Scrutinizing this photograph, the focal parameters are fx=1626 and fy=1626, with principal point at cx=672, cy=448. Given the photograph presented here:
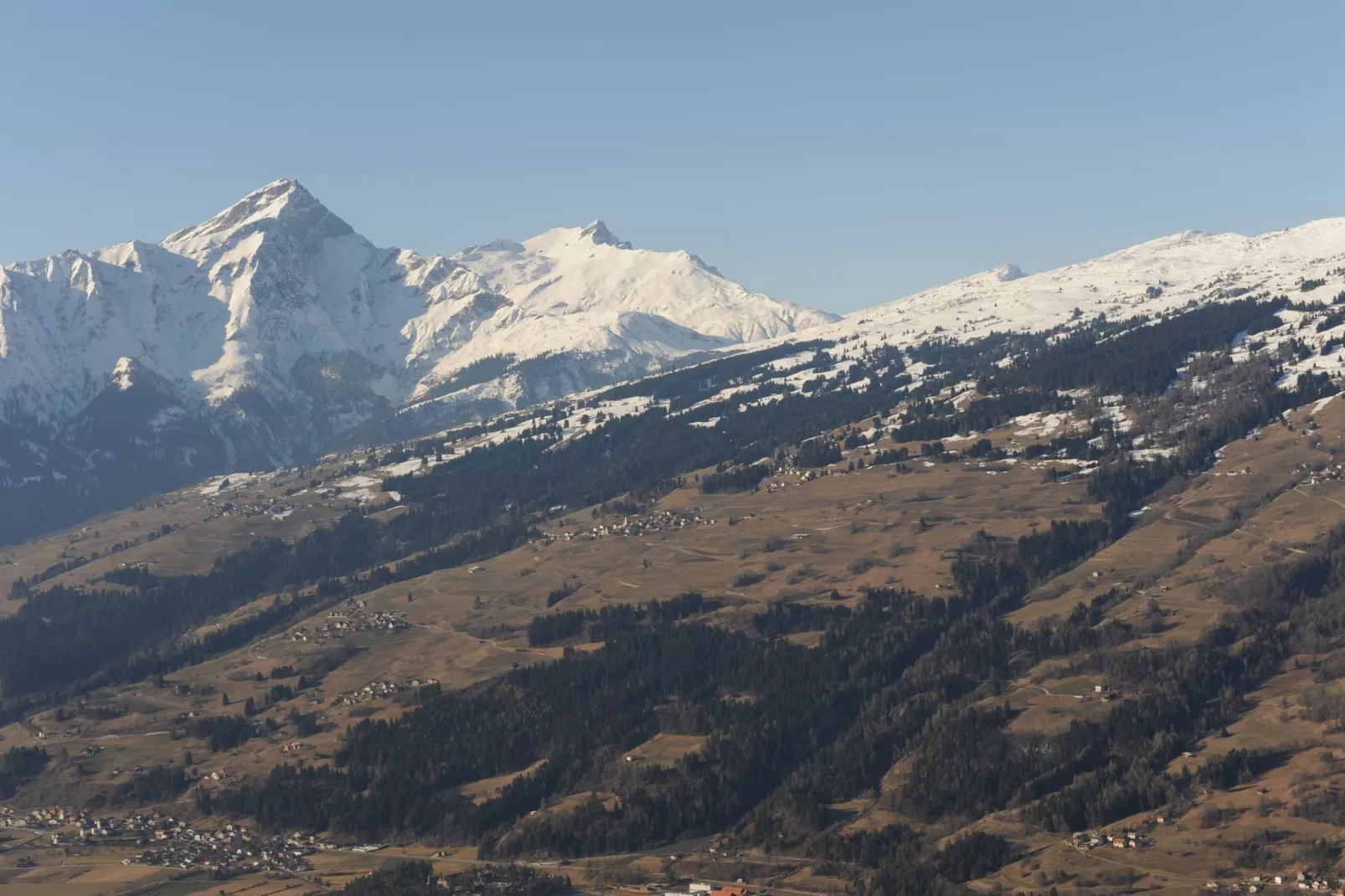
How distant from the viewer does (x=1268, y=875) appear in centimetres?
19838

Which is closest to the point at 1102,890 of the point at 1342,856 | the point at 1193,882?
the point at 1193,882

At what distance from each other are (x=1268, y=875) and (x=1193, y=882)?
9008mm

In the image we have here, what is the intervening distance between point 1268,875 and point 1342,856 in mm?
9112

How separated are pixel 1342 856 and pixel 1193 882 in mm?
18074

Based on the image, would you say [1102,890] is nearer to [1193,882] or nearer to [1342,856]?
[1193,882]

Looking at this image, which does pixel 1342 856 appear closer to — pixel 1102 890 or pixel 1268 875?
pixel 1268 875

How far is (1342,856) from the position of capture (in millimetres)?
197875

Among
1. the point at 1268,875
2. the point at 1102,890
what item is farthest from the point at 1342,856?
the point at 1102,890

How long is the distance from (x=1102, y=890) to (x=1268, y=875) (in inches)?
790

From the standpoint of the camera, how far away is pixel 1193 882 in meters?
199

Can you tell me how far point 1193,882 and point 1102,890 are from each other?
11079mm
